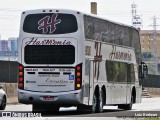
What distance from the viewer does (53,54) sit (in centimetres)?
2644

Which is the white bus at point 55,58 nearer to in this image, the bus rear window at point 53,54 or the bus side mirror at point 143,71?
the bus rear window at point 53,54

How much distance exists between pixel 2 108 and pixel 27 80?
3516 millimetres

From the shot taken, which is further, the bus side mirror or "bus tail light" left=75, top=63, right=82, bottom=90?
the bus side mirror

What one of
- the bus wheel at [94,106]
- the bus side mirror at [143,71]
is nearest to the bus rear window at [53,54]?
the bus wheel at [94,106]

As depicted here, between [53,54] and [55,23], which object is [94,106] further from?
[55,23]

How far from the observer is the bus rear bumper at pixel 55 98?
85.8 feet

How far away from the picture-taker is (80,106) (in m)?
28.2

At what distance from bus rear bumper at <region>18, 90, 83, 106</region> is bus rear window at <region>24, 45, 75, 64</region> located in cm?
113

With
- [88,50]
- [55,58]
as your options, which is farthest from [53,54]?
[88,50]

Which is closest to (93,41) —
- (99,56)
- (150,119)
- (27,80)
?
(99,56)

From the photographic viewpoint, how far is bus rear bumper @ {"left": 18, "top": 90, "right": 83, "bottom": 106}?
26.2 meters

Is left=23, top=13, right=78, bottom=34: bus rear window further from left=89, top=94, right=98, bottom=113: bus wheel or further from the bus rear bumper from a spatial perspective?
left=89, top=94, right=98, bottom=113: bus wheel

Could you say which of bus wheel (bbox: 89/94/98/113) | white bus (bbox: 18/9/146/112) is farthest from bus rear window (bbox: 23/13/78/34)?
bus wheel (bbox: 89/94/98/113)

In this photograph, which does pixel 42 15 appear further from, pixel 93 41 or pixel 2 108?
pixel 2 108
